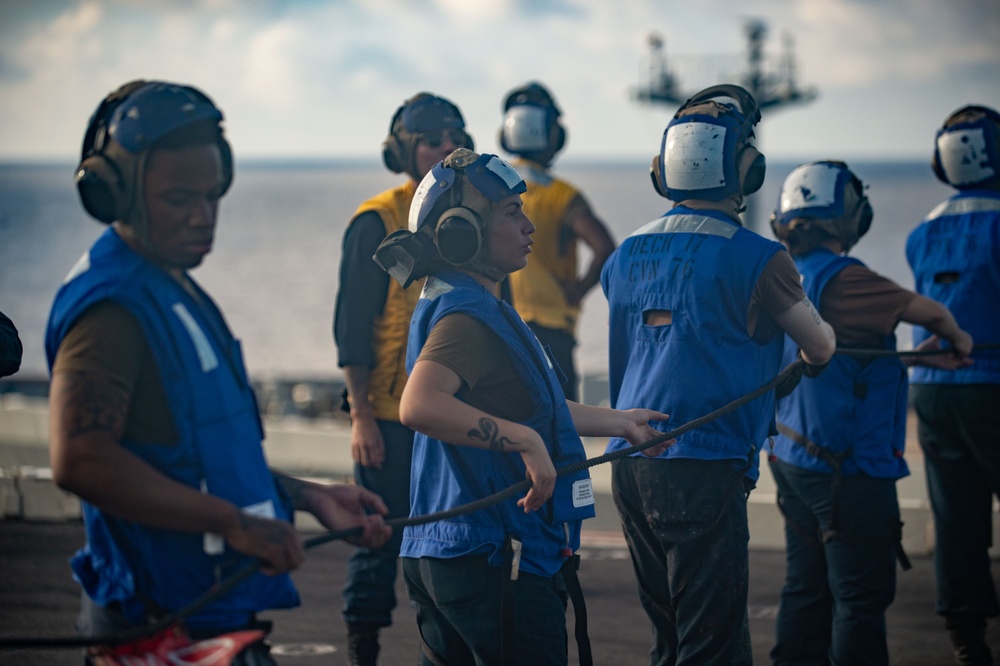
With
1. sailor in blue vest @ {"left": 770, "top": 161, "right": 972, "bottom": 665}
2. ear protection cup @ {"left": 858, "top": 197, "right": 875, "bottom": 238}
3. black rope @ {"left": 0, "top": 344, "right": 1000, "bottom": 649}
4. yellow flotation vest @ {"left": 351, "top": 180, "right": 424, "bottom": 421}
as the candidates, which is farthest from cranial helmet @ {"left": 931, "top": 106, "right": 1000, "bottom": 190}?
yellow flotation vest @ {"left": 351, "top": 180, "right": 424, "bottom": 421}

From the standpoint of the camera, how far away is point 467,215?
400cm

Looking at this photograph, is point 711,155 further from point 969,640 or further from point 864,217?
point 969,640

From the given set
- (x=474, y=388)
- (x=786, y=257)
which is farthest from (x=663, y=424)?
(x=474, y=388)

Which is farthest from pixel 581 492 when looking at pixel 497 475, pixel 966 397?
pixel 966 397

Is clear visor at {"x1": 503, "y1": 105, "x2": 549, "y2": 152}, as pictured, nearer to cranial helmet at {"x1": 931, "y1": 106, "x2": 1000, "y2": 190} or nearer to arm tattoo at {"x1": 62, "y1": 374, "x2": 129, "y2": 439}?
cranial helmet at {"x1": 931, "y1": 106, "x2": 1000, "y2": 190}

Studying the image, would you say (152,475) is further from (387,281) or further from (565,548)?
(387,281)

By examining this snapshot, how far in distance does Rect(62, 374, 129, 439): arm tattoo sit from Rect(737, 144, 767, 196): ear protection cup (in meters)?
2.56

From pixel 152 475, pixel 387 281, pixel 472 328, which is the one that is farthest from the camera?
pixel 387 281

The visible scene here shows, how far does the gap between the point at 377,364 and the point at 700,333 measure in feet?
5.35

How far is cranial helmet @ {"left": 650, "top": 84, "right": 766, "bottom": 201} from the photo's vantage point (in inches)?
185

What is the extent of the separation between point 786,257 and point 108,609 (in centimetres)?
248

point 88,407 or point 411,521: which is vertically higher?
point 88,407

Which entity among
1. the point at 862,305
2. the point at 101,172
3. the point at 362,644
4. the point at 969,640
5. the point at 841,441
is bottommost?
the point at 969,640

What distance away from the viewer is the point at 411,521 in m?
3.66
